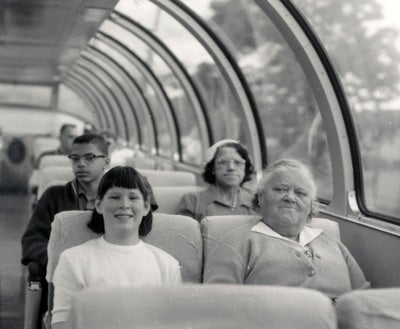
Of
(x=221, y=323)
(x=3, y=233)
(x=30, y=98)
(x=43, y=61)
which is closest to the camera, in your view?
(x=221, y=323)

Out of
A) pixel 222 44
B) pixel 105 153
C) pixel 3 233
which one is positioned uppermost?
pixel 222 44

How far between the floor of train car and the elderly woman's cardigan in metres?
2.83

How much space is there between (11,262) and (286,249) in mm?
5378

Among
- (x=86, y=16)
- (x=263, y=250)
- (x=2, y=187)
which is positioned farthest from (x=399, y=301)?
(x=2, y=187)

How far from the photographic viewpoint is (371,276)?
196 inches

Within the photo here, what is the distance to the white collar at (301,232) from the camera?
407cm

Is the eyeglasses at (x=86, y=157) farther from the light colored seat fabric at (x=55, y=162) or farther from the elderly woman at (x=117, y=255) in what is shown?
the light colored seat fabric at (x=55, y=162)

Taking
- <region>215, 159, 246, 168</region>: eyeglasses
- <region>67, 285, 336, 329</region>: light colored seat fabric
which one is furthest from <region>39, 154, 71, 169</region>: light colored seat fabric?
<region>67, 285, 336, 329</region>: light colored seat fabric

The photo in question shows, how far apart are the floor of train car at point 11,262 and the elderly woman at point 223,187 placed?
164 centimetres

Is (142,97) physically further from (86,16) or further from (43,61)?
(86,16)

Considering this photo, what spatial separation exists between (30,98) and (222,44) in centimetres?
2078

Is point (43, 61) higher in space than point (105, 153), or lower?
higher

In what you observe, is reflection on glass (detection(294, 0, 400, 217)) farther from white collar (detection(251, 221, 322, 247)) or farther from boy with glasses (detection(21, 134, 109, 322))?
white collar (detection(251, 221, 322, 247))

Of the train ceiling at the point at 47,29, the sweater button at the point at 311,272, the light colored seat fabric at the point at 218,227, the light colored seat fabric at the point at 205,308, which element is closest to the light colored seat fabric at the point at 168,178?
the train ceiling at the point at 47,29
